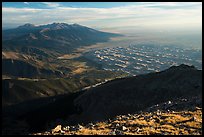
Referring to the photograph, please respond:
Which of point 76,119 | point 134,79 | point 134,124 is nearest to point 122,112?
point 76,119

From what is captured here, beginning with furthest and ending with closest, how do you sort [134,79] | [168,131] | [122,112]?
[134,79], [122,112], [168,131]

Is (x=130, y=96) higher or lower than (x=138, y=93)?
lower

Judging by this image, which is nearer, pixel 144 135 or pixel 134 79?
pixel 144 135

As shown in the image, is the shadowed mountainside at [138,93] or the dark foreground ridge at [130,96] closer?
the dark foreground ridge at [130,96]

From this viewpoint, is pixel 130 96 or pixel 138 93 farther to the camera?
pixel 130 96

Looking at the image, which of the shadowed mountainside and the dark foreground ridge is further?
the shadowed mountainside

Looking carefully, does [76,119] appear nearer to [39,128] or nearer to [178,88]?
[39,128]

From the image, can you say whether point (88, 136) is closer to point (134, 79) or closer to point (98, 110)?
point (98, 110)

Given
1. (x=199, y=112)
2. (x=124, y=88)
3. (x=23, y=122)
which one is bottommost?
(x=23, y=122)

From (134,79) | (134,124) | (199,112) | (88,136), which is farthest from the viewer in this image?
(134,79)

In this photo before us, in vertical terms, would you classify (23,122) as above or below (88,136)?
below
